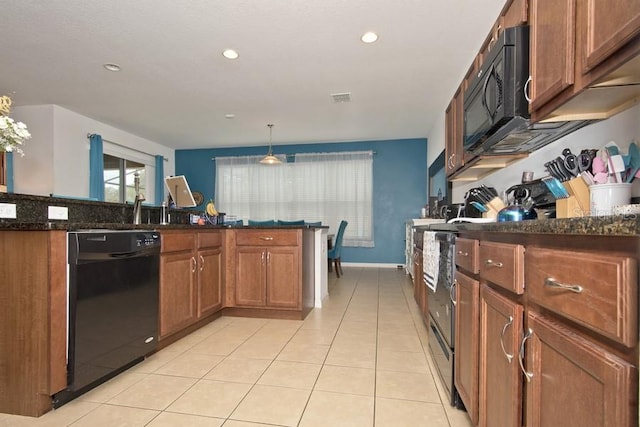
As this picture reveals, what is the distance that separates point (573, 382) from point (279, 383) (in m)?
1.51

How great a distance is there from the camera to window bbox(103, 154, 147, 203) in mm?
5762

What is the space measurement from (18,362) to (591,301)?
2.27 metres

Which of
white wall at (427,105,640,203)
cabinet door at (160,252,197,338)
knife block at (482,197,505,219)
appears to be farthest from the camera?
cabinet door at (160,252,197,338)

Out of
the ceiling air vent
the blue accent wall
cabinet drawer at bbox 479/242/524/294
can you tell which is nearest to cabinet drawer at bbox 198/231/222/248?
cabinet drawer at bbox 479/242/524/294

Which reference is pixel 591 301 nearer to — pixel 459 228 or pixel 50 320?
pixel 459 228

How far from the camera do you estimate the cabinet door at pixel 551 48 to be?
1166mm

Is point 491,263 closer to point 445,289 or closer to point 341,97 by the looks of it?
point 445,289

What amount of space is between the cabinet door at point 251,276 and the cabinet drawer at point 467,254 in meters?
1.91

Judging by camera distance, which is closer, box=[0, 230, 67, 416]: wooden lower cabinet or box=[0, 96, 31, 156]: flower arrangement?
box=[0, 230, 67, 416]: wooden lower cabinet

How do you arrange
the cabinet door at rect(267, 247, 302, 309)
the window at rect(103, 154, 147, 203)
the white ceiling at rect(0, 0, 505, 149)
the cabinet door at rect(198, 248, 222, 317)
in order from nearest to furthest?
the white ceiling at rect(0, 0, 505, 149)
the cabinet door at rect(198, 248, 222, 317)
the cabinet door at rect(267, 247, 302, 309)
the window at rect(103, 154, 147, 203)

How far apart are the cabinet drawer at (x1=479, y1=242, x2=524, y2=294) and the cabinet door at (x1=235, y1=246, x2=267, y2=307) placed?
2.16 metres

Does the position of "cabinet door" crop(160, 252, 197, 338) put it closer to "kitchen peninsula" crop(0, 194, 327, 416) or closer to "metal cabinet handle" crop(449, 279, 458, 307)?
"kitchen peninsula" crop(0, 194, 327, 416)

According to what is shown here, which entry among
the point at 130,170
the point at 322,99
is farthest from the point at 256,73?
the point at 130,170

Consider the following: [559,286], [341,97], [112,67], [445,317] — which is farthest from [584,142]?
[112,67]
